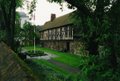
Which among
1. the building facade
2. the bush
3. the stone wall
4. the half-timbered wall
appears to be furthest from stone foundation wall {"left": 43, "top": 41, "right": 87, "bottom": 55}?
the stone wall

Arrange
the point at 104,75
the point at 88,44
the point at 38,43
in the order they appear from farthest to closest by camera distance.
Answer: the point at 38,43, the point at 88,44, the point at 104,75

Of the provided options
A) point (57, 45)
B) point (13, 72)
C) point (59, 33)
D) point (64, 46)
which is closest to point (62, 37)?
point (64, 46)

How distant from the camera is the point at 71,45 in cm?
4525

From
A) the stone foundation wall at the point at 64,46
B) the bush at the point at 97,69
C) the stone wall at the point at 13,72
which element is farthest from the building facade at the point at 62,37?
the stone wall at the point at 13,72

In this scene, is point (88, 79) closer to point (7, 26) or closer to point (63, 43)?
point (7, 26)

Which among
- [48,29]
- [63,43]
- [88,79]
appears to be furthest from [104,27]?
[48,29]

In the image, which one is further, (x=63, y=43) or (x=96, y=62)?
(x=63, y=43)

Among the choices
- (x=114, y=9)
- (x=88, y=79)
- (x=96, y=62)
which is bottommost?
(x=88, y=79)

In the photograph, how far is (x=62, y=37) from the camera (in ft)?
170

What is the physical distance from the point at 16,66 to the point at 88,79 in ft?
19.5

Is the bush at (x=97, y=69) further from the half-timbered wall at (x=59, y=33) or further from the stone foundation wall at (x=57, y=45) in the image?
the stone foundation wall at (x=57, y=45)

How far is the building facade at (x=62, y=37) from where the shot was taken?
1743 inches

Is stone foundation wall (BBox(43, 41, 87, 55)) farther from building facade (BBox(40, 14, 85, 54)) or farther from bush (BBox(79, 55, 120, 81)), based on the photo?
bush (BBox(79, 55, 120, 81))

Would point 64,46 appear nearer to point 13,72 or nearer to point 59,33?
point 59,33
